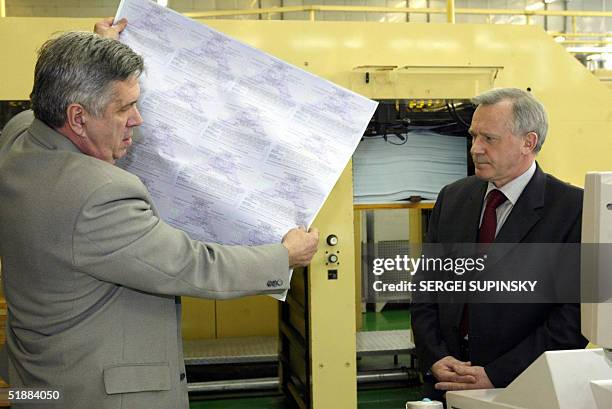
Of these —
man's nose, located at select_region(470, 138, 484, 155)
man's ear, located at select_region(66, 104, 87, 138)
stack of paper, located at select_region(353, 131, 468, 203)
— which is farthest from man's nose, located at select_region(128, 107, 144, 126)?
stack of paper, located at select_region(353, 131, 468, 203)

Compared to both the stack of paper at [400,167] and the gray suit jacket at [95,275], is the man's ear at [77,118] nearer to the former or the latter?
the gray suit jacket at [95,275]

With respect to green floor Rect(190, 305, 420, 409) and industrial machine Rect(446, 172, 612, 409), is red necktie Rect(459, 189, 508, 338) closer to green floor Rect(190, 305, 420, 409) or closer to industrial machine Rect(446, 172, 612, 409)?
industrial machine Rect(446, 172, 612, 409)

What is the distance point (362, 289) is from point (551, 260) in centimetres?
659

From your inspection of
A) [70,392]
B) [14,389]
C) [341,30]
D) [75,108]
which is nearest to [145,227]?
[75,108]

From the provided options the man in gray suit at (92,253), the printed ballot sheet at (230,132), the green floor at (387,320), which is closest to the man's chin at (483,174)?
the printed ballot sheet at (230,132)

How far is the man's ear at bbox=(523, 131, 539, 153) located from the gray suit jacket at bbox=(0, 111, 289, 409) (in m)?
1.27

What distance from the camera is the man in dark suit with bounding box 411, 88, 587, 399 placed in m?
2.54

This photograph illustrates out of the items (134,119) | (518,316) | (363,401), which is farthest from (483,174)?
(363,401)

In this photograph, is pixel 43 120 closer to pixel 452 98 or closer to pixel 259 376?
pixel 452 98

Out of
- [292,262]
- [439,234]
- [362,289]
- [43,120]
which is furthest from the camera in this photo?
[362,289]

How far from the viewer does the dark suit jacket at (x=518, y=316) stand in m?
2.52

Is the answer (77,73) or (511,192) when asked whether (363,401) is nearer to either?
(511,192)

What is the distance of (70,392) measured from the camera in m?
1.75

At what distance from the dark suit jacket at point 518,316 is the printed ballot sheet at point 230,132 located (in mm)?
Answer: 889
